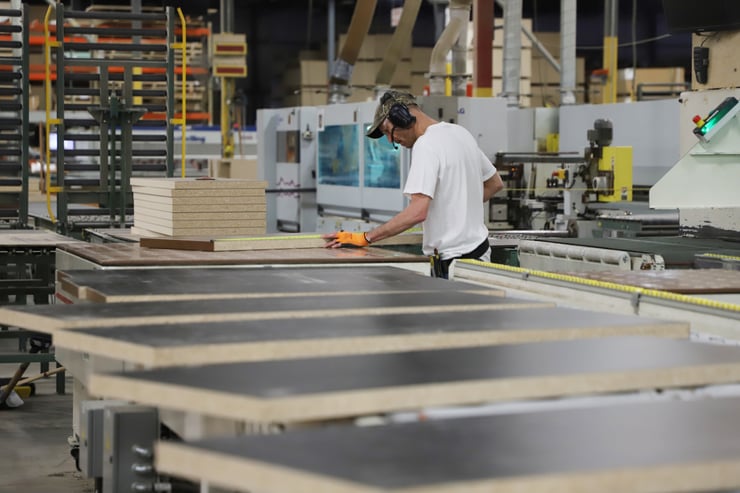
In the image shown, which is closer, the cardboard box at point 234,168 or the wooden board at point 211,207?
the wooden board at point 211,207

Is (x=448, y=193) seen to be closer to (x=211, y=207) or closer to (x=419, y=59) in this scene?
(x=211, y=207)

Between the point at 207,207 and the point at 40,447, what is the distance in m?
1.58

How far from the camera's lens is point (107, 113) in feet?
24.8

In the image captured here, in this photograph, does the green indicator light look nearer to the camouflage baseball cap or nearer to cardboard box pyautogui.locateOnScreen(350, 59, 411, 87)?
the camouflage baseball cap

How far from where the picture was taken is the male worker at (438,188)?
460cm

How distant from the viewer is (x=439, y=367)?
2193 millimetres

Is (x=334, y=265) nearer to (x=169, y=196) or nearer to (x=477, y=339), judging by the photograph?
(x=169, y=196)

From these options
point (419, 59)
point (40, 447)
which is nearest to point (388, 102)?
point (40, 447)

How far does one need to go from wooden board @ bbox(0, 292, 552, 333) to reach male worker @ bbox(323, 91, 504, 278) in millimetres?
1337

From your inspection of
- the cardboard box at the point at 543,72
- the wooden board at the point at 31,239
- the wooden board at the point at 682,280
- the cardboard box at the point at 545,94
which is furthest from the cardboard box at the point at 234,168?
the wooden board at the point at 682,280

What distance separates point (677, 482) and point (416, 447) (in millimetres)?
373

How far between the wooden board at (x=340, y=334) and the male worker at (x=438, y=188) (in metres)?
1.67

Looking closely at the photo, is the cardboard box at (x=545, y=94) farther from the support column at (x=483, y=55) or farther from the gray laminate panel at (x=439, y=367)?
the gray laminate panel at (x=439, y=367)

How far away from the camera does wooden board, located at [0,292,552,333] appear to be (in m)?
2.75
